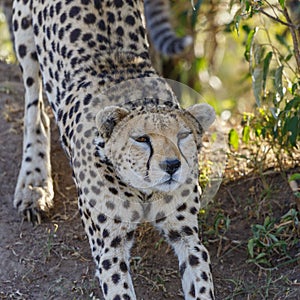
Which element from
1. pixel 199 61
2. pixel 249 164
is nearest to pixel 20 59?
pixel 249 164

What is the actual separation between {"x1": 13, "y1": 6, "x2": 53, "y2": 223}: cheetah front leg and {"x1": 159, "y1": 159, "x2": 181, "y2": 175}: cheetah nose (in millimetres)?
1481

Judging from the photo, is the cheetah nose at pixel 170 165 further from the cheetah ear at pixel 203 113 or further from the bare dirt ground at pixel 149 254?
the bare dirt ground at pixel 149 254

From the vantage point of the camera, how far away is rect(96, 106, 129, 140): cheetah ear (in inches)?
139

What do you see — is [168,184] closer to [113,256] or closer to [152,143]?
[152,143]

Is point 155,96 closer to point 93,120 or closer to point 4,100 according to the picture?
point 93,120

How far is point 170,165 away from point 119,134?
0.33 meters

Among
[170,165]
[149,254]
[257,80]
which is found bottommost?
[149,254]

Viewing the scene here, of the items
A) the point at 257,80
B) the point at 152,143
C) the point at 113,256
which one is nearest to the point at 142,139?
the point at 152,143

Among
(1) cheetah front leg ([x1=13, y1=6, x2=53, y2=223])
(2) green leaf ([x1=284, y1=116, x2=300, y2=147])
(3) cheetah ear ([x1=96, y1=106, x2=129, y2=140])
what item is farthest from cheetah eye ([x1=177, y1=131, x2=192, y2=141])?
(1) cheetah front leg ([x1=13, y1=6, x2=53, y2=223])

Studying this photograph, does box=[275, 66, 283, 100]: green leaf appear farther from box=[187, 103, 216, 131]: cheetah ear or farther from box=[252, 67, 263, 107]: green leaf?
box=[187, 103, 216, 131]: cheetah ear

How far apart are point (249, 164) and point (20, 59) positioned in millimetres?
Result: 1423

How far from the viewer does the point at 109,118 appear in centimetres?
354

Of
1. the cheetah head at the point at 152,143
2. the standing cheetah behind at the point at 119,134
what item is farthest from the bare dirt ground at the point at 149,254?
the cheetah head at the point at 152,143

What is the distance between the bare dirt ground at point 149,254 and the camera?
13.4 feet
